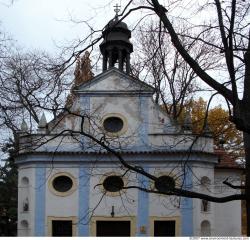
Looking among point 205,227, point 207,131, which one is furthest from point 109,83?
point 207,131

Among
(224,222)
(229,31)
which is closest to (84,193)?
(224,222)

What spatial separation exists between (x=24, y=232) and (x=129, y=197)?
5.50 metres

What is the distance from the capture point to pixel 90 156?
25156mm

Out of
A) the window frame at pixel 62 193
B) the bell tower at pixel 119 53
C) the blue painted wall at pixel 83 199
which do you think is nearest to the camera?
the blue painted wall at pixel 83 199

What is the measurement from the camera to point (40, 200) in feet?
81.2

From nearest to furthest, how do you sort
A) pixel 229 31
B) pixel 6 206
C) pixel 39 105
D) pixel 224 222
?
pixel 229 31, pixel 39 105, pixel 224 222, pixel 6 206

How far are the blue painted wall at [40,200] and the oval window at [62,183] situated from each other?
1.90 feet

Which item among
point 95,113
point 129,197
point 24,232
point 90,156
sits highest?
point 95,113

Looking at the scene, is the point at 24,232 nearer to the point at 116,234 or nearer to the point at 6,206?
the point at 116,234

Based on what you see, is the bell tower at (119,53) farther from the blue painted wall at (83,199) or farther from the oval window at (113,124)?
the blue painted wall at (83,199)

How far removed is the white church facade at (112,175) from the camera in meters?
24.5

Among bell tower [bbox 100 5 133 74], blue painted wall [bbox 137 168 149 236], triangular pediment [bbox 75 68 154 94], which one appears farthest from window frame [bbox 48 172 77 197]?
bell tower [bbox 100 5 133 74]

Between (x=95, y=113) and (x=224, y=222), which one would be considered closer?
(x=95, y=113)

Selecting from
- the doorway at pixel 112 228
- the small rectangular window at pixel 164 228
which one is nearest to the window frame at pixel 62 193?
the doorway at pixel 112 228
